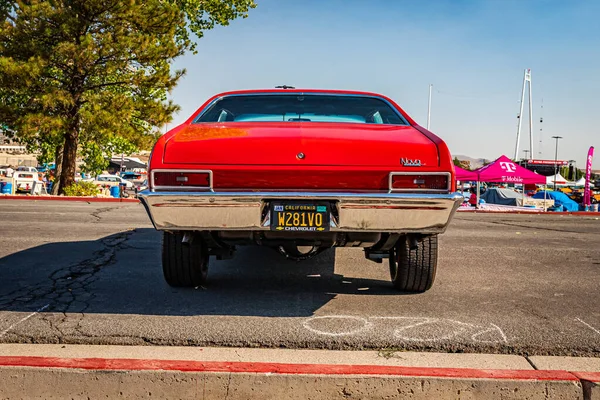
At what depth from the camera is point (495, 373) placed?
2664 mm

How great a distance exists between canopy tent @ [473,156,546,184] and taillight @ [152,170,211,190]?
2105cm

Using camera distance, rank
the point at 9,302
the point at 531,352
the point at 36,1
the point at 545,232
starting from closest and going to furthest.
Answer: the point at 531,352, the point at 9,302, the point at 545,232, the point at 36,1

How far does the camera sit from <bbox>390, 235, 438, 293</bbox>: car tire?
4066mm

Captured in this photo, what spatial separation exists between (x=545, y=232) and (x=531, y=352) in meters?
7.31

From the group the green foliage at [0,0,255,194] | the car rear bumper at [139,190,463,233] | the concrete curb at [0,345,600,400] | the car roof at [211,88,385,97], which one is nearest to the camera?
the concrete curb at [0,345,600,400]

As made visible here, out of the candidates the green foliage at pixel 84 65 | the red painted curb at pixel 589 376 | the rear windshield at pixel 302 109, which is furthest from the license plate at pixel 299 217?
the green foliage at pixel 84 65

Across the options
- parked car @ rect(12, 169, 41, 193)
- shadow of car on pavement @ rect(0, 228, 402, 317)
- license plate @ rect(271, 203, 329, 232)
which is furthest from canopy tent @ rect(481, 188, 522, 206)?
license plate @ rect(271, 203, 329, 232)

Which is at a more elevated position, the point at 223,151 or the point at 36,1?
the point at 36,1

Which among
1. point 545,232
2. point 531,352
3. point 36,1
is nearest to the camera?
point 531,352

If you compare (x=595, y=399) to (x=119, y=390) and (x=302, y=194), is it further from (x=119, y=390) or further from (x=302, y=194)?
(x=119, y=390)

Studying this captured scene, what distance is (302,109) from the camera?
4.70 metres

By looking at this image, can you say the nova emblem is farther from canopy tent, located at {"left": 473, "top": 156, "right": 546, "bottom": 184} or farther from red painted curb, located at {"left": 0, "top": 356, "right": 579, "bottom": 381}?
canopy tent, located at {"left": 473, "top": 156, "right": 546, "bottom": 184}

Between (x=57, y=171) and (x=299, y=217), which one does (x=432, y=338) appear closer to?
(x=299, y=217)

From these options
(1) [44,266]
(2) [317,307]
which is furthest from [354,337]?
(1) [44,266]
